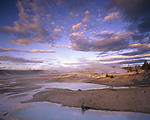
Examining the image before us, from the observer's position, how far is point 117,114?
5992 mm

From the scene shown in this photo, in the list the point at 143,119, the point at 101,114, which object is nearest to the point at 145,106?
the point at 143,119

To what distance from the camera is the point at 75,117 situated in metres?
5.85

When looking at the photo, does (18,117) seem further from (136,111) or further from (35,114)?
(136,111)

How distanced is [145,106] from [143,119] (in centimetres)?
161

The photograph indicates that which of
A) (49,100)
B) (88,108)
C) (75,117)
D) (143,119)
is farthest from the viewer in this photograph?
(49,100)

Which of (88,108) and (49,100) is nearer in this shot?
(88,108)

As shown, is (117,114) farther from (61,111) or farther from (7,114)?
(7,114)

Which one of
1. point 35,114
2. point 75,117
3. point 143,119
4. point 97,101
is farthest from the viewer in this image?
point 97,101

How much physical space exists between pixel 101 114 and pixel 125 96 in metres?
3.23

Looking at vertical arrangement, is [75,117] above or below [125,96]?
below

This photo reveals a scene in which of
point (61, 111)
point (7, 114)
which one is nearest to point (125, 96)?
point (61, 111)

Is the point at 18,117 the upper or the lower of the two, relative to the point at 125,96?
lower

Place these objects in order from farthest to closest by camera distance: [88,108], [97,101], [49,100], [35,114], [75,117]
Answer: [49,100] → [97,101] → [88,108] → [35,114] → [75,117]

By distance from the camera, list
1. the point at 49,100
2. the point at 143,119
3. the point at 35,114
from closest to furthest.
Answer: the point at 143,119, the point at 35,114, the point at 49,100
